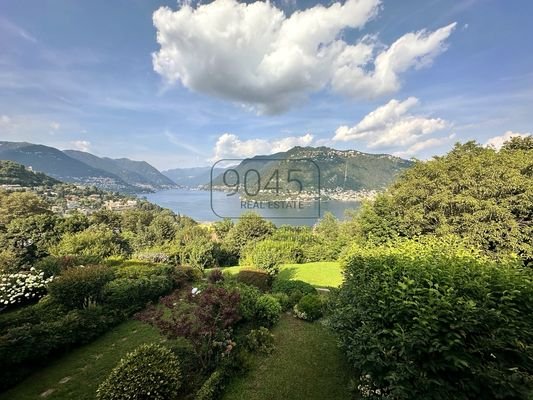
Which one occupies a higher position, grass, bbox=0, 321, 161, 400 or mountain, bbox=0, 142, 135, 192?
mountain, bbox=0, 142, 135, 192

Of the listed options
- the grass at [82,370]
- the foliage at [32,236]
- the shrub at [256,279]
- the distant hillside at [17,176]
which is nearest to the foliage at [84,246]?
the foliage at [32,236]

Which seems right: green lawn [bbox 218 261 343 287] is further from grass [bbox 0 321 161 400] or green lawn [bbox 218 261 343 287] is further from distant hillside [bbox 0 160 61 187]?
distant hillside [bbox 0 160 61 187]

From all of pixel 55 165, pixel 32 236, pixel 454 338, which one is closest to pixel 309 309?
pixel 454 338

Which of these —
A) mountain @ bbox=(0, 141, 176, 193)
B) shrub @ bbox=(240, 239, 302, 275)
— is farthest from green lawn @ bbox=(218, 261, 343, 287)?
mountain @ bbox=(0, 141, 176, 193)

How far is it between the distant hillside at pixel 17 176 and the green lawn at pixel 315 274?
7247cm

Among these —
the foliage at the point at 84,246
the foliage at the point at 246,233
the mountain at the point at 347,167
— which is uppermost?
the mountain at the point at 347,167

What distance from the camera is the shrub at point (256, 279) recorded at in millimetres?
11984

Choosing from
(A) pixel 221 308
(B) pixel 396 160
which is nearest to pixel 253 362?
(A) pixel 221 308

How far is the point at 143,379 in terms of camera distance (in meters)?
4.19

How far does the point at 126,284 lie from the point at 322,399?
25.7ft

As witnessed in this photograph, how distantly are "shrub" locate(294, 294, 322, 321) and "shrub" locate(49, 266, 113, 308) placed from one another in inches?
270

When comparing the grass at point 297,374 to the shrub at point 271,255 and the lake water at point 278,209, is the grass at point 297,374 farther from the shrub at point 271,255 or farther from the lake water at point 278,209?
the lake water at point 278,209

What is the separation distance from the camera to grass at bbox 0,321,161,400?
492 centimetres

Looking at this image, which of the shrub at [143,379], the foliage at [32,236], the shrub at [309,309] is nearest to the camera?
the shrub at [143,379]
